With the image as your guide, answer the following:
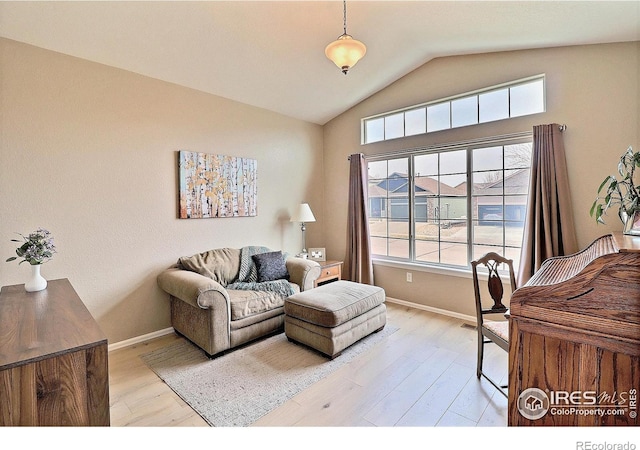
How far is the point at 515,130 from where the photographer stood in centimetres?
309

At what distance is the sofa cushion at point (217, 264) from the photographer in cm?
316

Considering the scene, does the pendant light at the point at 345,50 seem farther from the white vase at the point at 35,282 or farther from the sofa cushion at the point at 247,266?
the white vase at the point at 35,282

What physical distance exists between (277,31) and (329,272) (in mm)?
2824

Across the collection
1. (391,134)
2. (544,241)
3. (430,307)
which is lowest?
(430,307)

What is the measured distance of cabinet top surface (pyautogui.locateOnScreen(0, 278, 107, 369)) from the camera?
3.77ft

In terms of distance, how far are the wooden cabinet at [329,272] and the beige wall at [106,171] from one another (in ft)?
3.70

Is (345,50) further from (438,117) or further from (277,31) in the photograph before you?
(438,117)

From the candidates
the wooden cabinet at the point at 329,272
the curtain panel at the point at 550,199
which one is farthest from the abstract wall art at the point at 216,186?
the curtain panel at the point at 550,199

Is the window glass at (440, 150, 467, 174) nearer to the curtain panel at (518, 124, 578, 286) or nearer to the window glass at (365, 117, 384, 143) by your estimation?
the curtain panel at (518, 124, 578, 286)

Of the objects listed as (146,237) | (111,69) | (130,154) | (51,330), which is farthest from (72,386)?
(111,69)

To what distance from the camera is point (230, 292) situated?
3.04 meters

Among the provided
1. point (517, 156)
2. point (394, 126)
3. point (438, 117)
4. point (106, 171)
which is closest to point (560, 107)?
point (517, 156)
